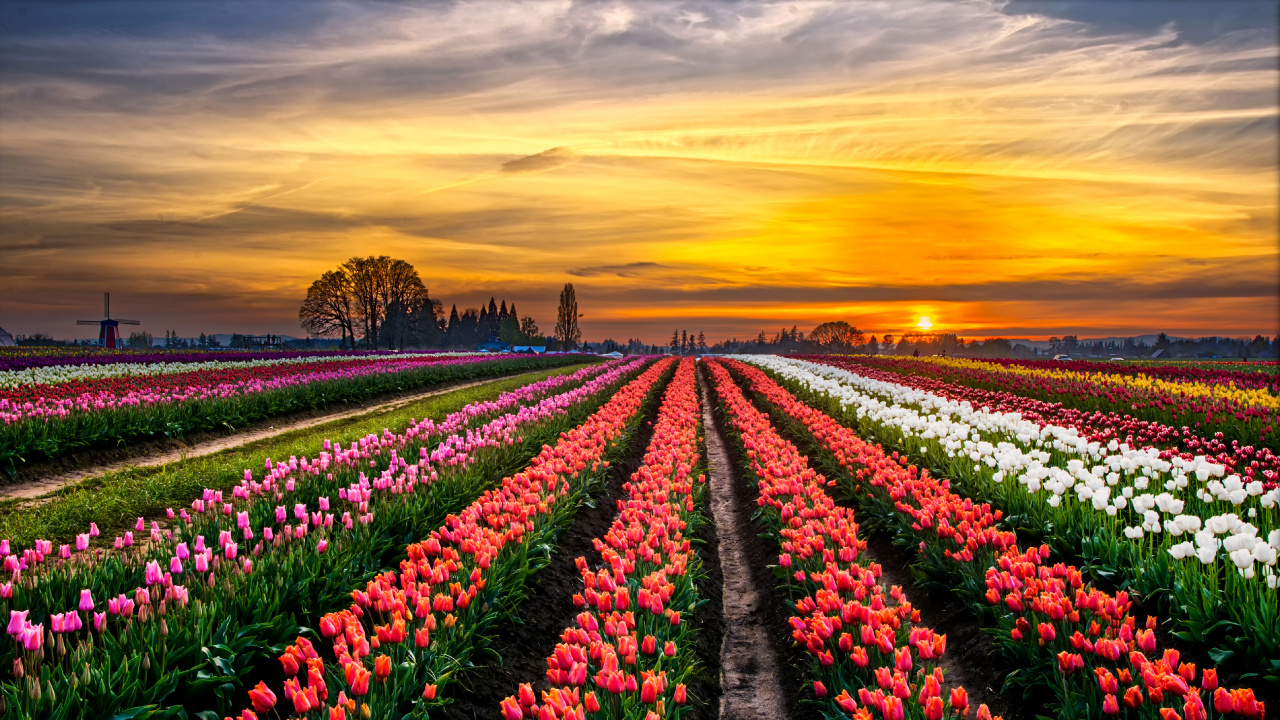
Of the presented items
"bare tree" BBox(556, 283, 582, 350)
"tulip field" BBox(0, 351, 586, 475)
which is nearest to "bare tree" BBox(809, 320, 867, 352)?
"bare tree" BBox(556, 283, 582, 350)

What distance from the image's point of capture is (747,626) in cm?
660

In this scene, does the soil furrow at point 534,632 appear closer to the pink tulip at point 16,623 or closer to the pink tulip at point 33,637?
the pink tulip at point 33,637

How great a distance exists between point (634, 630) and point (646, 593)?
339 millimetres

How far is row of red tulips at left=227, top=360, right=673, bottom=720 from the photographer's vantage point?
3562 millimetres

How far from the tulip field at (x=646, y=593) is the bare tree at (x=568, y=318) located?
99.6 m

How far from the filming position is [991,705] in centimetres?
491

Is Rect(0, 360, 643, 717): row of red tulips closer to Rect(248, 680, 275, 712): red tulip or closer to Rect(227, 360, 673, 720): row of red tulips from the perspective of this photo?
Rect(227, 360, 673, 720): row of red tulips

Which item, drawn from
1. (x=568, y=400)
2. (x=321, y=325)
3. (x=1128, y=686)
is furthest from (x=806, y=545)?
(x=321, y=325)

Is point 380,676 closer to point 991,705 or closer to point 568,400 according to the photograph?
point 991,705

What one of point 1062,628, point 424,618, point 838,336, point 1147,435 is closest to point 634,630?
point 424,618

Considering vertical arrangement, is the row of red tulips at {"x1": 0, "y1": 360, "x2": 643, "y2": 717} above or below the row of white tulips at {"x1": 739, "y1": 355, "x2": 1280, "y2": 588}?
below

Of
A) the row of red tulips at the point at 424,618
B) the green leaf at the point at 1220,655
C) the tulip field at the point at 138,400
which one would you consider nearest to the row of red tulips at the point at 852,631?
the green leaf at the point at 1220,655

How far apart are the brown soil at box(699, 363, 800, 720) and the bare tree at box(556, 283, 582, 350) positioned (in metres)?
99.8

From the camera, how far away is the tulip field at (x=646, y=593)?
3.74 metres
